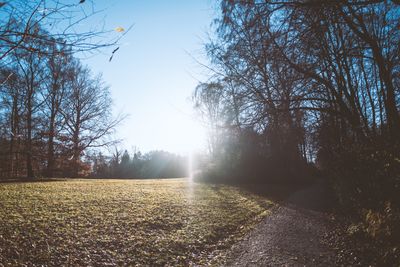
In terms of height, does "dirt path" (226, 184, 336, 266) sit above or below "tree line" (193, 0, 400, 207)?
below

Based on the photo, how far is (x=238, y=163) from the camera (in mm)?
22547

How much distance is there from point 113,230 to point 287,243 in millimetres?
4624

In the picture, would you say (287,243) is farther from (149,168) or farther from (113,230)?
(149,168)

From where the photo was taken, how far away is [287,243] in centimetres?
651

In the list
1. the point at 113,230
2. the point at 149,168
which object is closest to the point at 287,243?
the point at 113,230

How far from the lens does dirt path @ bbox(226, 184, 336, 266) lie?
5414 mm

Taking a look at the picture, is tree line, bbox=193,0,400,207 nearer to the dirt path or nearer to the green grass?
the dirt path

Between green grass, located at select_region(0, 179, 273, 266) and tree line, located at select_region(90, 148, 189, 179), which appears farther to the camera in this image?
tree line, located at select_region(90, 148, 189, 179)

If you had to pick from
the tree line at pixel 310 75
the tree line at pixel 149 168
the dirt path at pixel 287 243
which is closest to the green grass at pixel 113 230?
the dirt path at pixel 287 243

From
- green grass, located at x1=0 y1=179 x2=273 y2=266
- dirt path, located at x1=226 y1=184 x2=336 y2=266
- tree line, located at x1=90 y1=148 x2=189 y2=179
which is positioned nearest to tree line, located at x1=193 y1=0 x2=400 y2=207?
dirt path, located at x1=226 y1=184 x2=336 y2=266

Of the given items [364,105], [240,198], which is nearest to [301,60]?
[240,198]

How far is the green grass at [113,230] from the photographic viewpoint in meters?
5.24

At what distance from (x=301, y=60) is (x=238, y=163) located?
16.9 meters

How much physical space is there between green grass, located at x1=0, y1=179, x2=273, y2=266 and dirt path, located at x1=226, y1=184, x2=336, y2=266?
474mm
